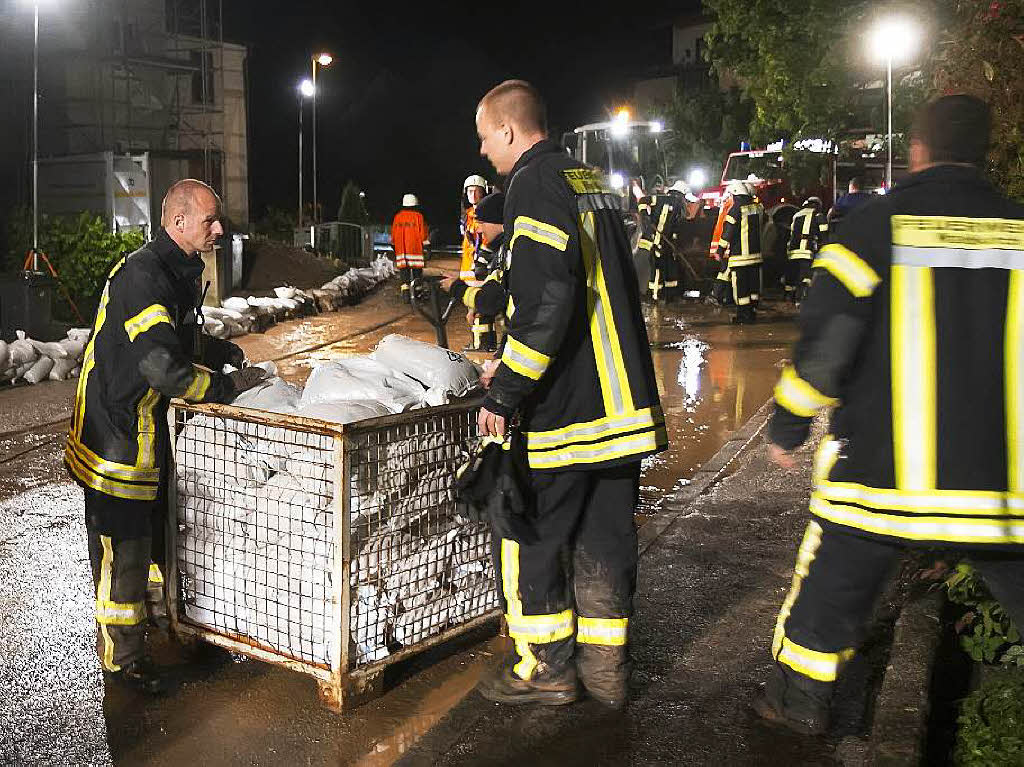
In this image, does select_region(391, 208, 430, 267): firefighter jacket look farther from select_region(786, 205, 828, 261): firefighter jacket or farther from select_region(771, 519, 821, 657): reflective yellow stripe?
select_region(771, 519, 821, 657): reflective yellow stripe

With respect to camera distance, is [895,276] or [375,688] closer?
[895,276]

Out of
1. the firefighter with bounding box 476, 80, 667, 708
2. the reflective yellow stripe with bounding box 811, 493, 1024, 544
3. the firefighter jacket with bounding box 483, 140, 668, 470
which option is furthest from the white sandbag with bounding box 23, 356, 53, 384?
the reflective yellow stripe with bounding box 811, 493, 1024, 544

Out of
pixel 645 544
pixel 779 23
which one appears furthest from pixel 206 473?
pixel 779 23

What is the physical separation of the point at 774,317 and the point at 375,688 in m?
12.9

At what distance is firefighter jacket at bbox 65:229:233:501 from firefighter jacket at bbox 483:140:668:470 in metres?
1.08

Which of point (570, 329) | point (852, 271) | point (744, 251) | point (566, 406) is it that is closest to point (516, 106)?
point (570, 329)

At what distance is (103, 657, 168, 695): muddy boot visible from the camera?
3713 millimetres

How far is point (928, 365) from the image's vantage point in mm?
2762

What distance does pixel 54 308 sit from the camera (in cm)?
1340

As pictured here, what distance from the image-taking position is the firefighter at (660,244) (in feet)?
54.6

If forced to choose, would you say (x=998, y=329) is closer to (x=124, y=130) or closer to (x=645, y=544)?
(x=645, y=544)

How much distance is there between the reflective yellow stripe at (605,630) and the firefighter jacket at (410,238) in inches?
569

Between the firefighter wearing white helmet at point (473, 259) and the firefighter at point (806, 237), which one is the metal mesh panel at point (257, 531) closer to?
the firefighter wearing white helmet at point (473, 259)

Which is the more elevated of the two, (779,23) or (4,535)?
(779,23)
